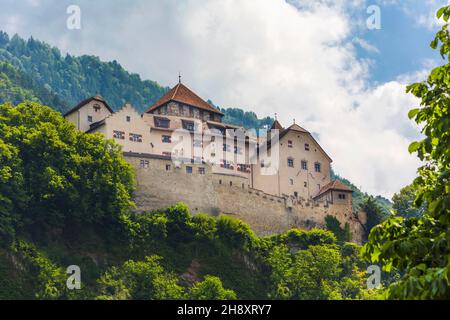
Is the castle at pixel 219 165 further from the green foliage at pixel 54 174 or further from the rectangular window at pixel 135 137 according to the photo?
the green foliage at pixel 54 174

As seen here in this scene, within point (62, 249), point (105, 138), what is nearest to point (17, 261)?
point (62, 249)

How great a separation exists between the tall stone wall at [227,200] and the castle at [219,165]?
0.08 metres

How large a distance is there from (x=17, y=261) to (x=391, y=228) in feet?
164

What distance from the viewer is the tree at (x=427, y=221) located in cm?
1334

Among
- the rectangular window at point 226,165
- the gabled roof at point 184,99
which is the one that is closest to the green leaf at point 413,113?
the rectangular window at point 226,165

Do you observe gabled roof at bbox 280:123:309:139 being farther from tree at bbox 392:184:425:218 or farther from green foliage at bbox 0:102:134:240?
green foliage at bbox 0:102:134:240

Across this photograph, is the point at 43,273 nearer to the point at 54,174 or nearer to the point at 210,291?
the point at 54,174

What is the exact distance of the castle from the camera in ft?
238

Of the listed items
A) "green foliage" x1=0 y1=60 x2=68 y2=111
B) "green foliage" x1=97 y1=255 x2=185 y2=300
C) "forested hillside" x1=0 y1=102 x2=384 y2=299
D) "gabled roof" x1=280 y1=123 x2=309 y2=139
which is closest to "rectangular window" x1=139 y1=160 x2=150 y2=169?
"forested hillside" x1=0 y1=102 x2=384 y2=299

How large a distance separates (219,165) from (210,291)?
17.2 meters

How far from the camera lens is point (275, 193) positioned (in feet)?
271

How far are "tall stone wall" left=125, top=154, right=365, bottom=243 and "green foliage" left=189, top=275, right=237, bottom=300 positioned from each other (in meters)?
8.43

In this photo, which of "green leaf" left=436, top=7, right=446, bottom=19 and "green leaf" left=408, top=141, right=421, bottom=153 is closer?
"green leaf" left=408, top=141, right=421, bottom=153

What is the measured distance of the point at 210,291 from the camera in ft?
213
